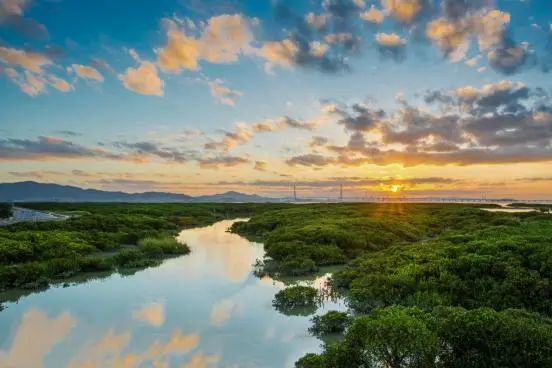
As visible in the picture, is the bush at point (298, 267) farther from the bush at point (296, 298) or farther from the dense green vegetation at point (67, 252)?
the dense green vegetation at point (67, 252)

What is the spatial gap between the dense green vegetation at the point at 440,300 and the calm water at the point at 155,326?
7.12ft

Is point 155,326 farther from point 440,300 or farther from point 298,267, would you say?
point 298,267

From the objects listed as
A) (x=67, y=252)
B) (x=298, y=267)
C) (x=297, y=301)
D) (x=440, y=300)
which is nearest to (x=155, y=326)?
(x=297, y=301)

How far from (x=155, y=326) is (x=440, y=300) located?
11942mm

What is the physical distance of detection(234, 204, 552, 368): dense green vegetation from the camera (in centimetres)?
988

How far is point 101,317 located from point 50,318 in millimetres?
2213

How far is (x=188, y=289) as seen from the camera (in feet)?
71.9

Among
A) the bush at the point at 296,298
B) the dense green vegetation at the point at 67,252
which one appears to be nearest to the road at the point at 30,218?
the dense green vegetation at the point at 67,252

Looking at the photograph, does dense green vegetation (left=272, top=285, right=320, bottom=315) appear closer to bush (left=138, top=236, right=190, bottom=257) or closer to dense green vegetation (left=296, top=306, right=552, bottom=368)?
dense green vegetation (left=296, top=306, right=552, bottom=368)

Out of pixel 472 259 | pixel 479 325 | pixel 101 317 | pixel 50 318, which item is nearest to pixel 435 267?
pixel 472 259

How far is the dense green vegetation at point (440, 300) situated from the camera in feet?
32.4

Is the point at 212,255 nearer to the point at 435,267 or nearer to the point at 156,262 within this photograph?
the point at 156,262

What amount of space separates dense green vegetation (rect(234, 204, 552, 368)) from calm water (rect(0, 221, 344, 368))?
2170 mm

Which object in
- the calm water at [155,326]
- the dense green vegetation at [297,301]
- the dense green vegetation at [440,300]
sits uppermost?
the dense green vegetation at [440,300]
